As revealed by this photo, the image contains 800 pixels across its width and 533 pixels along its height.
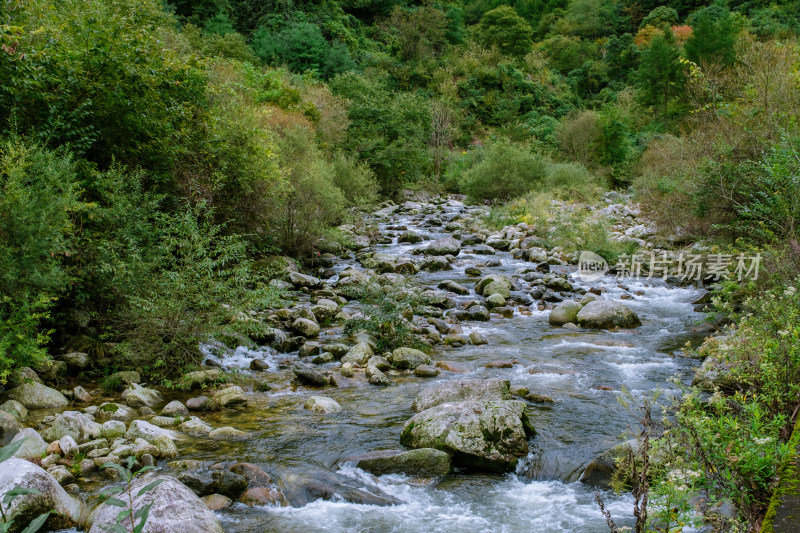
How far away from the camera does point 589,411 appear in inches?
265

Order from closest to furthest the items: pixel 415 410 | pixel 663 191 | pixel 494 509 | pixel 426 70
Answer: pixel 494 509 < pixel 415 410 < pixel 663 191 < pixel 426 70

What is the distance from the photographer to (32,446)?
191 inches

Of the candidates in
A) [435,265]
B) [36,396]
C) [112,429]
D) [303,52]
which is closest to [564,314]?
[435,265]

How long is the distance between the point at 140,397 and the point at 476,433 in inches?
164

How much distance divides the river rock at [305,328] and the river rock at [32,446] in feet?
16.5

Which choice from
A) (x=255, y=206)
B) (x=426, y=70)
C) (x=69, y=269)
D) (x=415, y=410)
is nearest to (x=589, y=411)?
(x=415, y=410)

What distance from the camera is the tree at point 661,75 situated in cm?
3769

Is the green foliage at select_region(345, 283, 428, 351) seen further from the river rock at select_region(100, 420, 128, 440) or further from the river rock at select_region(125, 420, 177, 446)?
the river rock at select_region(100, 420, 128, 440)

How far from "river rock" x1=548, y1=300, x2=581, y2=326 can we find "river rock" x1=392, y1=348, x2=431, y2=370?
11.9 feet

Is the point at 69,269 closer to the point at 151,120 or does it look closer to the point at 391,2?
the point at 151,120

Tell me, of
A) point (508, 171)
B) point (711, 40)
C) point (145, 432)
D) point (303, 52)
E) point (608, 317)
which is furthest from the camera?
point (303, 52)

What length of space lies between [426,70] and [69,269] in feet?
161

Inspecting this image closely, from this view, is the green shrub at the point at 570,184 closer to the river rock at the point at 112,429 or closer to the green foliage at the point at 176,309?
the green foliage at the point at 176,309

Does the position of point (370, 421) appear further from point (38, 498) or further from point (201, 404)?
Answer: point (38, 498)
